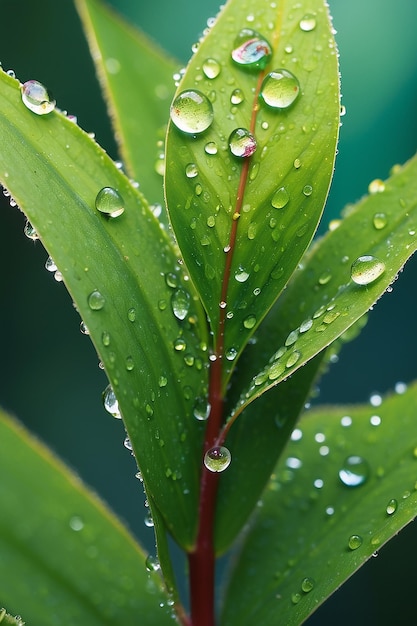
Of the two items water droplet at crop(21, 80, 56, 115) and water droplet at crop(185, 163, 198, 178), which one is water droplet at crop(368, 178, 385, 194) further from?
water droplet at crop(21, 80, 56, 115)

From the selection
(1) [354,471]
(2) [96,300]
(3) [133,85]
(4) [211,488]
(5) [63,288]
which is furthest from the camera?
(5) [63,288]

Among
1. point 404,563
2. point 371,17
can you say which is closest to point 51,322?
point 404,563

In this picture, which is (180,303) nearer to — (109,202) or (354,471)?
(109,202)

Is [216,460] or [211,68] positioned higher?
[211,68]

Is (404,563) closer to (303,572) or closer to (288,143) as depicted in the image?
(303,572)

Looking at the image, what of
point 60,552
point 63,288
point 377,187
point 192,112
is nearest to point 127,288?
point 192,112

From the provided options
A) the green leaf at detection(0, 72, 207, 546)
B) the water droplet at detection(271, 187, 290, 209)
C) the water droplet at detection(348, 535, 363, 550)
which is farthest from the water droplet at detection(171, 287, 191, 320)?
the water droplet at detection(348, 535, 363, 550)

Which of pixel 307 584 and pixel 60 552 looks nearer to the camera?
pixel 307 584
